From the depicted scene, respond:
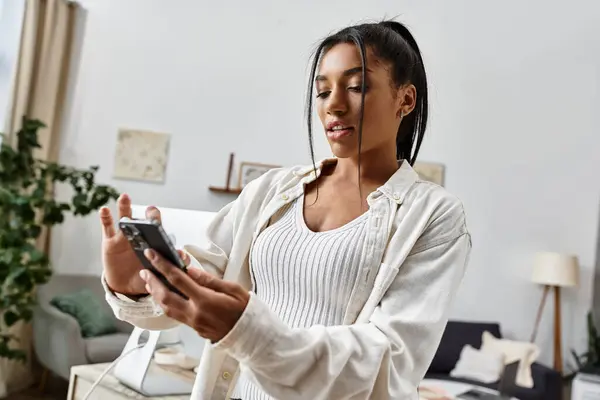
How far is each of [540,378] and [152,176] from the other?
3015mm

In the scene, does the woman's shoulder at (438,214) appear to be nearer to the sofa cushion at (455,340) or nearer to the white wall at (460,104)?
the sofa cushion at (455,340)

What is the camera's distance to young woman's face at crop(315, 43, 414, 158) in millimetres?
894

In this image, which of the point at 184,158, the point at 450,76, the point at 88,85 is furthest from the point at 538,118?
the point at 88,85

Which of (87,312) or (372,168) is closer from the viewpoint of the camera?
(372,168)

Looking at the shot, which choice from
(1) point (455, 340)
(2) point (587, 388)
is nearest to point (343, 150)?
(2) point (587, 388)

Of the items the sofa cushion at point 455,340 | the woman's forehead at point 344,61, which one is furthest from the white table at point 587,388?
the woman's forehead at point 344,61

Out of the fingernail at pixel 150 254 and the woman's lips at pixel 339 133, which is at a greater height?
the woman's lips at pixel 339 133

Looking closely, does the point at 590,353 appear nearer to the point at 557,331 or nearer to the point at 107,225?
the point at 557,331

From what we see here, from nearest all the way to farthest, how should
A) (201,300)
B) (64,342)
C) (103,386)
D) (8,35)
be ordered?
(201,300), (103,386), (64,342), (8,35)

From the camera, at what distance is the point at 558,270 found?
4.44m

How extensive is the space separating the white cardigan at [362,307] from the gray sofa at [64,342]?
2953 millimetres

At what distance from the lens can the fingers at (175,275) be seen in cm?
63

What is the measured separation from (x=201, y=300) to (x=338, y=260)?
0.94 feet

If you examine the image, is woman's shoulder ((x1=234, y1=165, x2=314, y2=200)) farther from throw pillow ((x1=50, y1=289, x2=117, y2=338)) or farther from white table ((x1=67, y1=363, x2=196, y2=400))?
throw pillow ((x1=50, y1=289, x2=117, y2=338))
